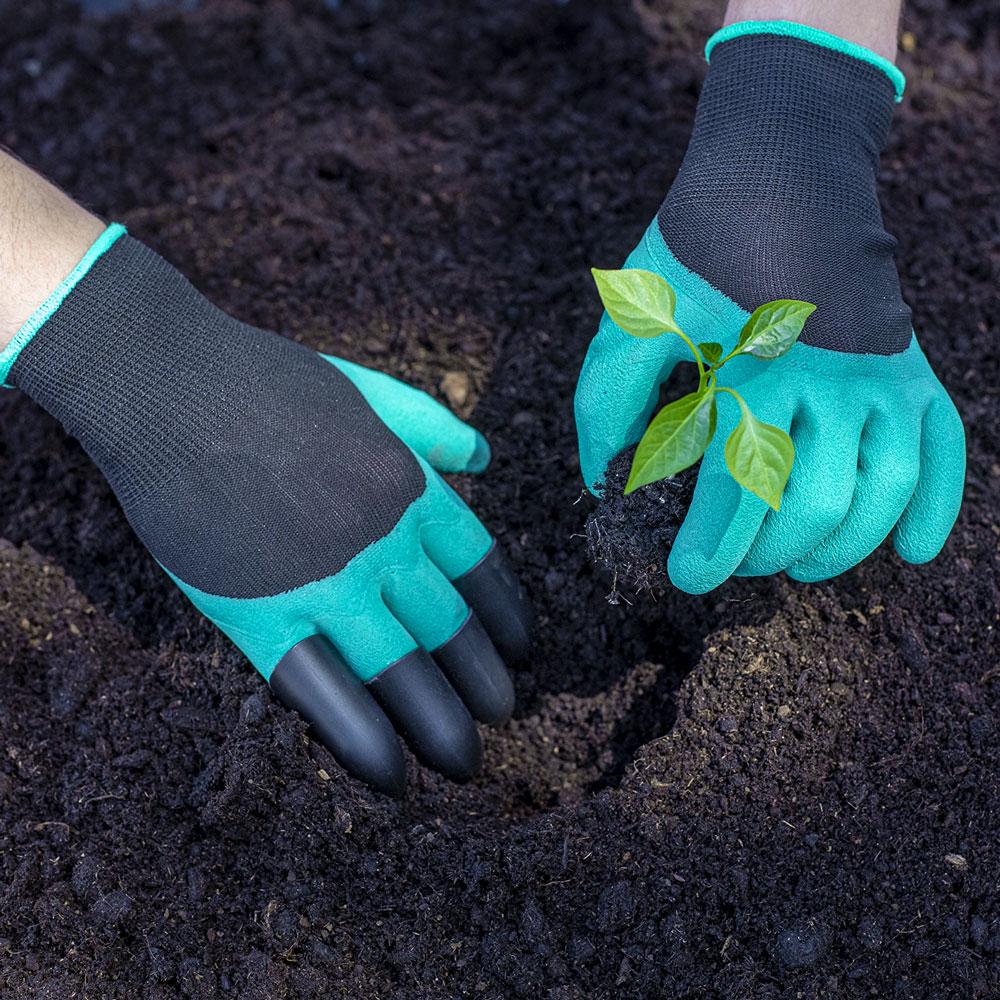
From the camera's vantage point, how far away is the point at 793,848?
1771 millimetres

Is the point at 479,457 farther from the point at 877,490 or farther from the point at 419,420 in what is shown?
the point at 877,490

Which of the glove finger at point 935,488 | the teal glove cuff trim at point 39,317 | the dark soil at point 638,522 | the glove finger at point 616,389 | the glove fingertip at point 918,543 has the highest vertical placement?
the teal glove cuff trim at point 39,317

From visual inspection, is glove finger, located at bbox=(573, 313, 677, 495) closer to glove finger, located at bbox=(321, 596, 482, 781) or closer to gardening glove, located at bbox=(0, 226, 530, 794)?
gardening glove, located at bbox=(0, 226, 530, 794)

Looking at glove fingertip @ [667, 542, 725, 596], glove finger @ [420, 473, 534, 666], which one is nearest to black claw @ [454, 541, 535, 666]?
glove finger @ [420, 473, 534, 666]

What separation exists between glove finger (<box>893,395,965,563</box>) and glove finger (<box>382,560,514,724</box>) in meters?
0.82

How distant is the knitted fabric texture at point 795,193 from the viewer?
188cm

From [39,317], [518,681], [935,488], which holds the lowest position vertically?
[518,681]

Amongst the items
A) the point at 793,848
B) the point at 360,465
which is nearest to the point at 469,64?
the point at 360,465

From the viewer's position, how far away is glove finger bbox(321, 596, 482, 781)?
192cm

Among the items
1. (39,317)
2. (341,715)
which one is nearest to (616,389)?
(341,715)

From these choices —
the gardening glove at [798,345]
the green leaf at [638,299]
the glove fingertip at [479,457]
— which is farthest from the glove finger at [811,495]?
the glove fingertip at [479,457]

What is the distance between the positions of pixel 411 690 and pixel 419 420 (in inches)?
23.0

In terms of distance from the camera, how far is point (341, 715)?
6.09ft

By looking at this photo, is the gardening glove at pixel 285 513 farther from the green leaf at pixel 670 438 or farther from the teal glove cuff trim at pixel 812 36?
the teal glove cuff trim at pixel 812 36
